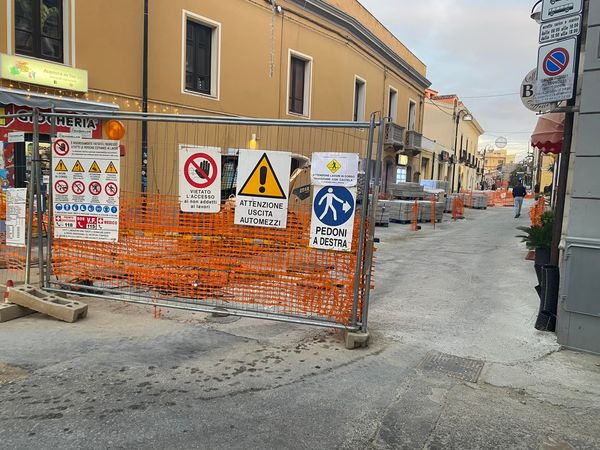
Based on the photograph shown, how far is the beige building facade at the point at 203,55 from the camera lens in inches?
419

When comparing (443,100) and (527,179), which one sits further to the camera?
(527,179)

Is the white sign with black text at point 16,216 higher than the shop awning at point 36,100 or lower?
lower

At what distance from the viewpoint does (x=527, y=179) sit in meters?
78.8

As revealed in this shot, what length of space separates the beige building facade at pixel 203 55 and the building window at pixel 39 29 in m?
0.02

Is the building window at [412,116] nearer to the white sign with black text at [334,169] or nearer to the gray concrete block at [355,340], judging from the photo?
the white sign with black text at [334,169]

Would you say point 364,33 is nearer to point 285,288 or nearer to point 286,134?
point 286,134

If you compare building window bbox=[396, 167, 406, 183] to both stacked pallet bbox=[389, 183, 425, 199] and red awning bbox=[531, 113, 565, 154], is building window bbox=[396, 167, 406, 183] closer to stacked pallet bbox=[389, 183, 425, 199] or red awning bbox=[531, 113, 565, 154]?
stacked pallet bbox=[389, 183, 425, 199]

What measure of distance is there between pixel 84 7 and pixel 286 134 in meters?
7.65

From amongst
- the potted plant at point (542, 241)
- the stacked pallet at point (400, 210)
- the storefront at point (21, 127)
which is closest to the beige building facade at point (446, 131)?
the stacked pallet at point (400, 210)

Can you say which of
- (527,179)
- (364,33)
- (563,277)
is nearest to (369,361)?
(563,277)

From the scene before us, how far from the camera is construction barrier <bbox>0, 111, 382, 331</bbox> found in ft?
15.8

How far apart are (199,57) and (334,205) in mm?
11640

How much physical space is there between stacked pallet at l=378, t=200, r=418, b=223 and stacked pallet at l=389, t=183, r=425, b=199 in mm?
1410

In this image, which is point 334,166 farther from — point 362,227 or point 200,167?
point 200,167
